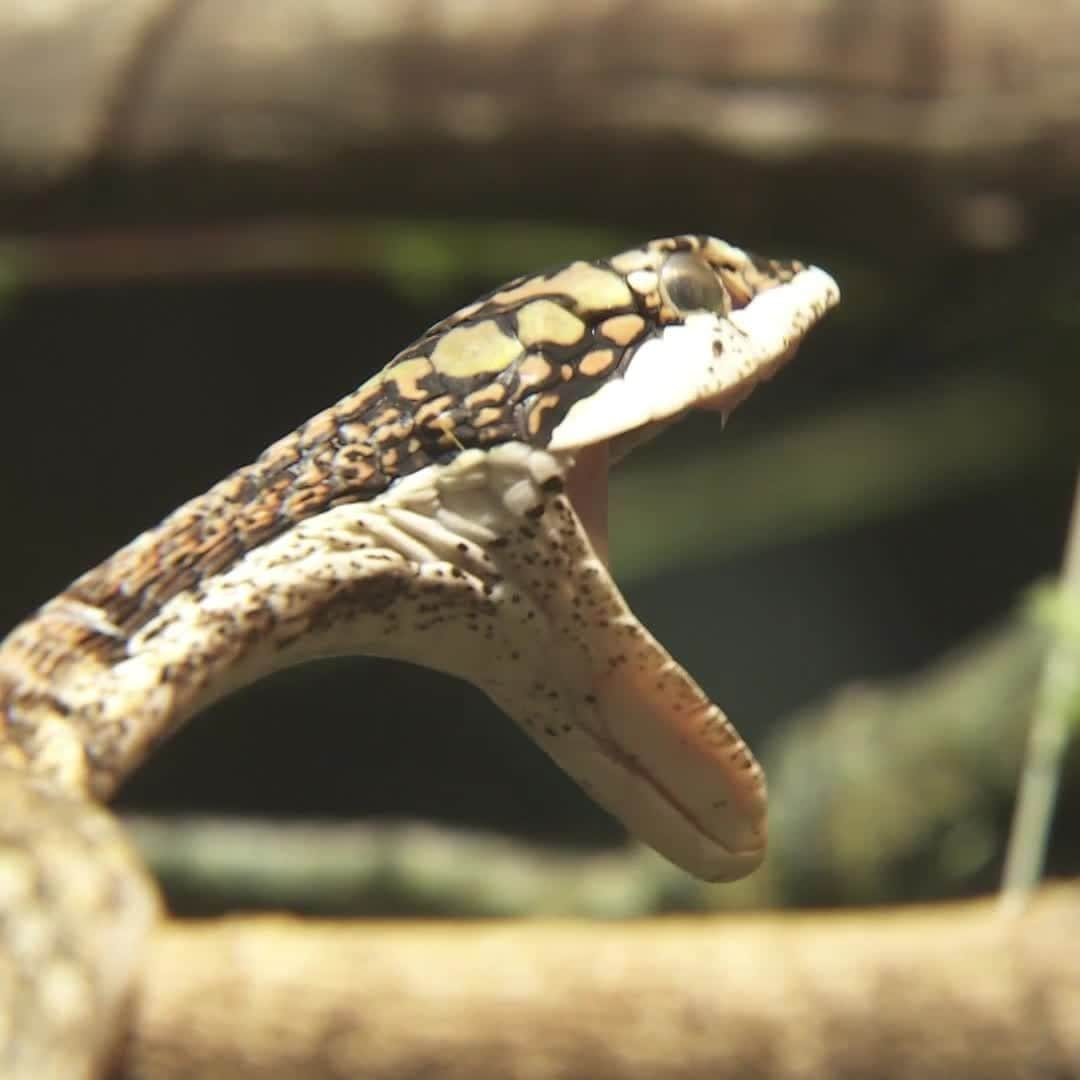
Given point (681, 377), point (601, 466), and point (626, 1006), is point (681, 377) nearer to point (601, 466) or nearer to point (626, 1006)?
point (601, 466)

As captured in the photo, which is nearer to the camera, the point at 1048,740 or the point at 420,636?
the point at 420,636

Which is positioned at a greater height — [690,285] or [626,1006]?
[690,285]

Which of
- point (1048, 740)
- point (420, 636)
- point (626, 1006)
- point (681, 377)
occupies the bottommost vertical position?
point (1048, 740)

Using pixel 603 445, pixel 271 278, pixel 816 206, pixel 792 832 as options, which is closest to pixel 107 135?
pixel 271 278

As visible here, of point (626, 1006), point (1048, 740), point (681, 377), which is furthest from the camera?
point (1048, 740)

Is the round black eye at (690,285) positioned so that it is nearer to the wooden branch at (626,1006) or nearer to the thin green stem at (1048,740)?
the wooden branch at (626,1006)

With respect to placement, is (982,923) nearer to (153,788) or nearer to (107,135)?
(107,135)

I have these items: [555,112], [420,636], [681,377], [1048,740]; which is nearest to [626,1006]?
[420,636]

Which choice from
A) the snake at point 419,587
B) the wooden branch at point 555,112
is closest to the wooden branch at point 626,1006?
the snake at point 419,587
